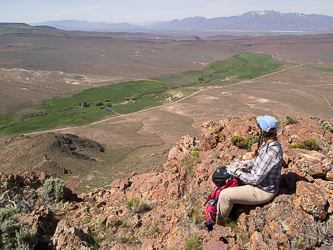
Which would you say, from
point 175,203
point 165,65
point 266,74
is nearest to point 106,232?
point 175,203

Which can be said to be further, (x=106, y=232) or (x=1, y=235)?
(x=106, y=232)

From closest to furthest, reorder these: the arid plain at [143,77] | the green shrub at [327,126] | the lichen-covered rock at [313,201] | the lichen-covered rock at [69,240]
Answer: the lichen-covered rock at [313,201]
the lichen-covered rock at [69,240]
the green shrub at [327,126]
the arid plain at [143,77]

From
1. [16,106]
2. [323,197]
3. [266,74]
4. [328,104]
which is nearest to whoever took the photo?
[323,197]

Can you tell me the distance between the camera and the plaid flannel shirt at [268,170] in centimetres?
371

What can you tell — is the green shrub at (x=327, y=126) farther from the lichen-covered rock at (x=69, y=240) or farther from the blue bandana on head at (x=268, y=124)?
the lichen-covered rock at (x=69, y=240)

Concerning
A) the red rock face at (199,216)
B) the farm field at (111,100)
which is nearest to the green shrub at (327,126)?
the red rock face at (199,216)

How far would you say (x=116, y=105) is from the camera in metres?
60.9

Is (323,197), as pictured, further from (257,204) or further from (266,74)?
(266,74)

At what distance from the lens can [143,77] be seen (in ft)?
317

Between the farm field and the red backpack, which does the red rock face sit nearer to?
the red backpack

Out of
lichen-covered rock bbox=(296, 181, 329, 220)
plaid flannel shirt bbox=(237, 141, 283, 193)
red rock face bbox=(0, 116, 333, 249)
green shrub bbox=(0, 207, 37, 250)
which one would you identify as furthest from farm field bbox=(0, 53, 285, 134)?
lichen-covered rock bbox=(296, 181, 329, 220)

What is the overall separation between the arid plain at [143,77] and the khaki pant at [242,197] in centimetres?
1218

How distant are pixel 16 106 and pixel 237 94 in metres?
61.3

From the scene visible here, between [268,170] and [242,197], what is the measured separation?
0.67 metres
